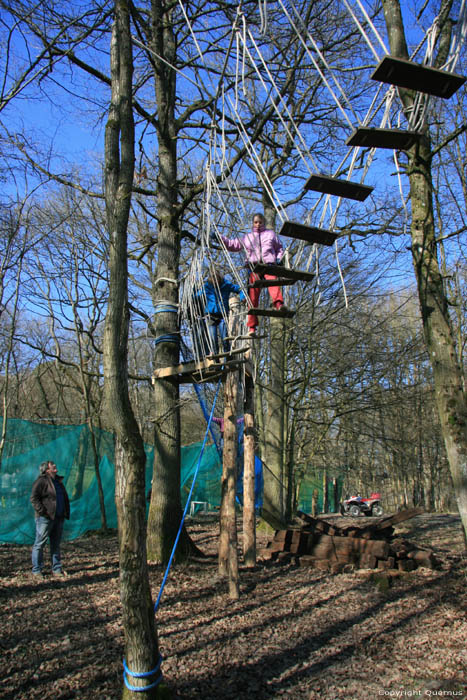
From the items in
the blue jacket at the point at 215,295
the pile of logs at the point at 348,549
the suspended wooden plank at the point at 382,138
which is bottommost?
the pile of logs at the point at 348,549

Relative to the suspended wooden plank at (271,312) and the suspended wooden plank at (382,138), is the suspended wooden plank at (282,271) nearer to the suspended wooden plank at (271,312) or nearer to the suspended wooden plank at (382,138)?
the suspended wooden plank at (271,312)

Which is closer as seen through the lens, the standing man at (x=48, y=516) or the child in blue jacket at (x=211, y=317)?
the child in blue jacket at (x=211, y=317)

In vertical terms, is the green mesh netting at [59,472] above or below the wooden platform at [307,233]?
below

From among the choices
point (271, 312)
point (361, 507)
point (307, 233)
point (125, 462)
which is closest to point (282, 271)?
point (307, 233)

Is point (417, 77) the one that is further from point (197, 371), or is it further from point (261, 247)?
point (197, 371)

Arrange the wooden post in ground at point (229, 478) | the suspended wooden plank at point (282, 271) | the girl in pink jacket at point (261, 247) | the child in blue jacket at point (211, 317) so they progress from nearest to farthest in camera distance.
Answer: the suspended wooden plank at point (282, 271), the girl in pink jacket at point (261, 247), the wooden post in ground at point (229, 478), the child in blue jacket at point (211, 317)

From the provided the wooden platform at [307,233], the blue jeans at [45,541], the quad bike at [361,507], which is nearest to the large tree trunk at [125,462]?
the wooden platform at [307,233]

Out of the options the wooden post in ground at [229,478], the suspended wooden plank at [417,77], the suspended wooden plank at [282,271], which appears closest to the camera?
the suspended wooden plank at [417,77]

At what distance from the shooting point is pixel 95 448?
932cm

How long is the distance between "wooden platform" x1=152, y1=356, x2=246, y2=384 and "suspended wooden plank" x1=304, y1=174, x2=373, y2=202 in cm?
280

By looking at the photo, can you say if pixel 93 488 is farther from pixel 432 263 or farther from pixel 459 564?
pixel 432 263

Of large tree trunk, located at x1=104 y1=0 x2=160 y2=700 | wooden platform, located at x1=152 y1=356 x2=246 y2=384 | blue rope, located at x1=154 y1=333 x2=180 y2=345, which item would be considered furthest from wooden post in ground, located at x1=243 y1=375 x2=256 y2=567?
large tree trunk, located at x1=104 y1=0 x2=160 y2=700

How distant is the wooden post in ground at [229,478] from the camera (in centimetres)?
570

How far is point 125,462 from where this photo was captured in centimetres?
282
